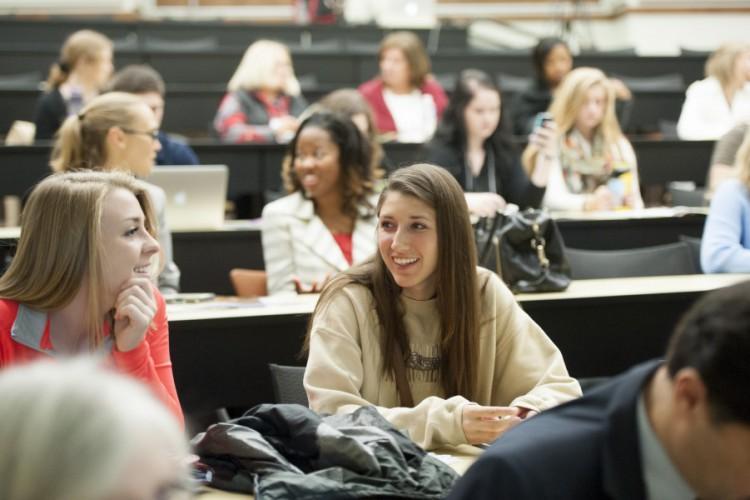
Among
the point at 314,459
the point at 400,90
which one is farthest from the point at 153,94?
the point at 314,459

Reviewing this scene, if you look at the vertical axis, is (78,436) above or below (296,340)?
above

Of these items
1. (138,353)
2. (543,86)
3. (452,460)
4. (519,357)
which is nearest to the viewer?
(452,460)

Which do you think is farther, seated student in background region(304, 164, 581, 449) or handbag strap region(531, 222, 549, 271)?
handbag strap region(531, 222, 549, 271)

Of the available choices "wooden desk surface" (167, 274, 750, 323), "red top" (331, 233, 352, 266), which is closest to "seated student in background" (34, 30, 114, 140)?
"red top" (331, 233, 352, 266)

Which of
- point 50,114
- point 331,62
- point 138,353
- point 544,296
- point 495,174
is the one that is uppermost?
point 331,62

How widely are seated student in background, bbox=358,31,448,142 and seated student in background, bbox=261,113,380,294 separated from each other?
332 cm

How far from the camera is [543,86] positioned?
863 centimetres

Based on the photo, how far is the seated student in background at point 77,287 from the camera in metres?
2.48

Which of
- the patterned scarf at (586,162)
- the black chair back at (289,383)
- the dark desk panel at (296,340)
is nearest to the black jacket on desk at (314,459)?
the black chair back at (289,383)

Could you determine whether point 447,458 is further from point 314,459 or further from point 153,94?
point 153,94

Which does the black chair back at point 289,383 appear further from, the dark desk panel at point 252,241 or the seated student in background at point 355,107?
the seated student in background at point 355,107

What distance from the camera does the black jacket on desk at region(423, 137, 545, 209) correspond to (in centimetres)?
577

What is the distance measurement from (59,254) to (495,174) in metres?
3.58

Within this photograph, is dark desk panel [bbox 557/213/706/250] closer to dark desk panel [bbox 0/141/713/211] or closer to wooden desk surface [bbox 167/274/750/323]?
wooden desk surface [bbox 167/274/750/323]
